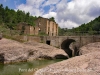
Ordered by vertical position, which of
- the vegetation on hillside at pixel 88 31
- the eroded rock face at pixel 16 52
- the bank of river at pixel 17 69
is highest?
the vegetation on hillside at pixel 88 31

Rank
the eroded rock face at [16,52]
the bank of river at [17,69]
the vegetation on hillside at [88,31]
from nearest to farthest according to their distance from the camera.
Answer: the bank of river at [17,69] < the eroded rock face at [16,52] < the vegetation on hillside at [88,31]

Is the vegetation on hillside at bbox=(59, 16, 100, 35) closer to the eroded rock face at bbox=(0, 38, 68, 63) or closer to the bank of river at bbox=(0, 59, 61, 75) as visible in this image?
the eroded rock face at bbox=(0, 38, 68, 63)

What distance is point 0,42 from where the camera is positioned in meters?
28.0

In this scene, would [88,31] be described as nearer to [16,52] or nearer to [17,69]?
[16,52]

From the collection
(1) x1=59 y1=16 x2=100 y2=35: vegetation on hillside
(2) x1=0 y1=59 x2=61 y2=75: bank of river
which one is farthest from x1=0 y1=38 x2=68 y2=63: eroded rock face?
(1) x1=59 y1=16 x2=100 y2=35: vegetation on hillside

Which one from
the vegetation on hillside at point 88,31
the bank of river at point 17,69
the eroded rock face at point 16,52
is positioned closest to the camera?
the bank of river at point 17,69

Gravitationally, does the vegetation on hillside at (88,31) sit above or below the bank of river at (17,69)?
above

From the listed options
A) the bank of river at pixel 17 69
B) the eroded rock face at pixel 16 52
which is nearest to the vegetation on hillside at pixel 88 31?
the eroded rock face at pixel 16 52

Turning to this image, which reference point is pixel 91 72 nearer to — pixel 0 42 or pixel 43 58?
pixel 0 42

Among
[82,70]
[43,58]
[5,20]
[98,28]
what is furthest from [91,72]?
[98,28]

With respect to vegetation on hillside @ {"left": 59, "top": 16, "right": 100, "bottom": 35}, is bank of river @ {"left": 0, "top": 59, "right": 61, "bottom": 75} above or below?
below

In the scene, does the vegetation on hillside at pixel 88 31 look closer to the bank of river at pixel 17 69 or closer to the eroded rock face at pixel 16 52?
the eroded rock face at pixel 16 52

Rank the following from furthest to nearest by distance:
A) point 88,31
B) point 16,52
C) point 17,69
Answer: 1. point 88,31
2. point 16,52
3. point 17,69

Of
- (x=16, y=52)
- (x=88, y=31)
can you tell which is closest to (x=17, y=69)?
(x=16, y=52)
